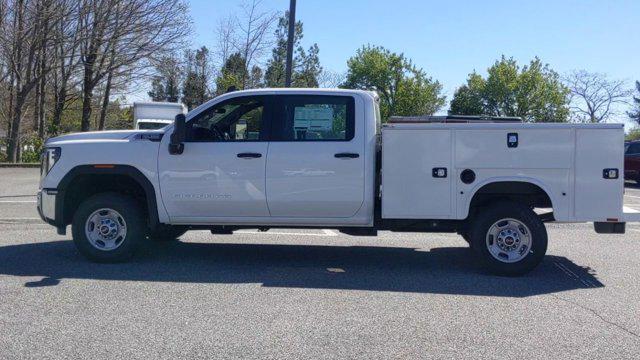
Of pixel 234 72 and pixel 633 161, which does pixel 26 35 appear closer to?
pixel 234 72

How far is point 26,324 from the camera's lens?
5379 mm

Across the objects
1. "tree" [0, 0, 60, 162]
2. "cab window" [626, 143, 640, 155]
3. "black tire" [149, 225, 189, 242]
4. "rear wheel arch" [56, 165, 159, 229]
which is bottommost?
"black tire" [149, 225, 189, 242]

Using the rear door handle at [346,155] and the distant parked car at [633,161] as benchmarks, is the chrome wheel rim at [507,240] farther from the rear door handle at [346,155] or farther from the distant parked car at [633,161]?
the distant parked car at [633,161]

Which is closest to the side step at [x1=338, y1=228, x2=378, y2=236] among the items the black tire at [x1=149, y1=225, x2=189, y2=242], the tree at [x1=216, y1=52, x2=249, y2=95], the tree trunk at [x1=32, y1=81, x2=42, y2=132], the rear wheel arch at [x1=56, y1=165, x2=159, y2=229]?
the black tire at [x1=149, y1=225, x2=189, y2=242]

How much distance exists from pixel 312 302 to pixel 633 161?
2284 centimetres

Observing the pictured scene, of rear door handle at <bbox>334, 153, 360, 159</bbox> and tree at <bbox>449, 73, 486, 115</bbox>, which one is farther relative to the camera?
tree at <bbox>449, 73, 486, 115</bbox>

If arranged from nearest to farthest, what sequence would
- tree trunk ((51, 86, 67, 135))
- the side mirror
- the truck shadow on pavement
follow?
1. the truck shadow on pavement
2. the side mirror
3. tree trunk ((51, 86, 67, 135))

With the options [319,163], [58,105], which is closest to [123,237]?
[319,163]

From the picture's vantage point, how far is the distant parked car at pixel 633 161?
2512cm

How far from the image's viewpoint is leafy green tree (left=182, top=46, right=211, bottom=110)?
95.3 feet

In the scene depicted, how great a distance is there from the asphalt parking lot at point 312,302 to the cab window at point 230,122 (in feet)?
5.11

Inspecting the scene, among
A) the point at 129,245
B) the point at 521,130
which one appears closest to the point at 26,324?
the point at 129,245

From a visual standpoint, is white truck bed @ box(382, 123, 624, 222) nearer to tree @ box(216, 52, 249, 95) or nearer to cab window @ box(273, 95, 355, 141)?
cab window @ box(273, 95, 355, 141)

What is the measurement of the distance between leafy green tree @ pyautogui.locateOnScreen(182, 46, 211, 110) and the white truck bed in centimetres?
2215
